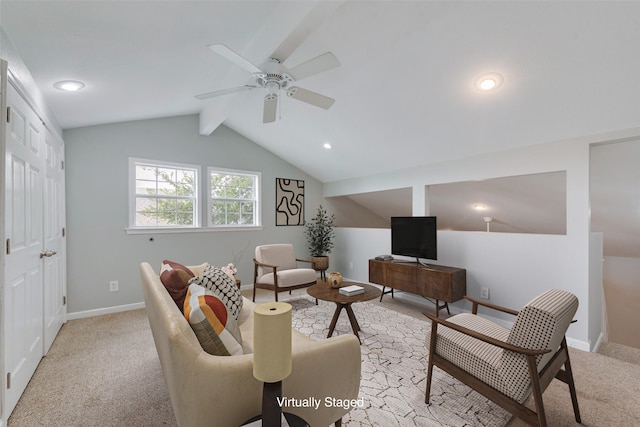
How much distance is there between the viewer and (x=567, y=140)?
9.20 ft

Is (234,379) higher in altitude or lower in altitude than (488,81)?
lower

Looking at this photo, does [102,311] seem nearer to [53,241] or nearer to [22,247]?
[53,241]

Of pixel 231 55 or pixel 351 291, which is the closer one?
pixel 231 55

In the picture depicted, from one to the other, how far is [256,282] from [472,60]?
350 centimetres

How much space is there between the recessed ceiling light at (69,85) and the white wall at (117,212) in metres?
1.38

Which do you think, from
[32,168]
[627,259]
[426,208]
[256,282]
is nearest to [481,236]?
[426,208]

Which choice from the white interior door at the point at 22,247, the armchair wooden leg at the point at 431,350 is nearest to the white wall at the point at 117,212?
the white interior door at the point at 22,247

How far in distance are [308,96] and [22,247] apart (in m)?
2.33

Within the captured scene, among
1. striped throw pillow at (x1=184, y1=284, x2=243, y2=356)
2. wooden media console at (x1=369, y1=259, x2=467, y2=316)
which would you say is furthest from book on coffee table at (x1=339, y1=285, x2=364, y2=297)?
striped throw pillow at (x1=184, y1=284, x2=243, y2=356)

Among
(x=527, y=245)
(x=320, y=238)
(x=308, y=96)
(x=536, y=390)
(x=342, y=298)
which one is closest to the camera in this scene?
Result: (x=536, y=390)

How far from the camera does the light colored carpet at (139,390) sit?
1.75m

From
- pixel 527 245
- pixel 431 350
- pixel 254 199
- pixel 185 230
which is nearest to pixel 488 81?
pixel 527 245

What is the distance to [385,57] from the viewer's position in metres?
2.58

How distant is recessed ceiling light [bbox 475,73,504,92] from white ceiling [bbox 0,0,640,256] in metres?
0.06
